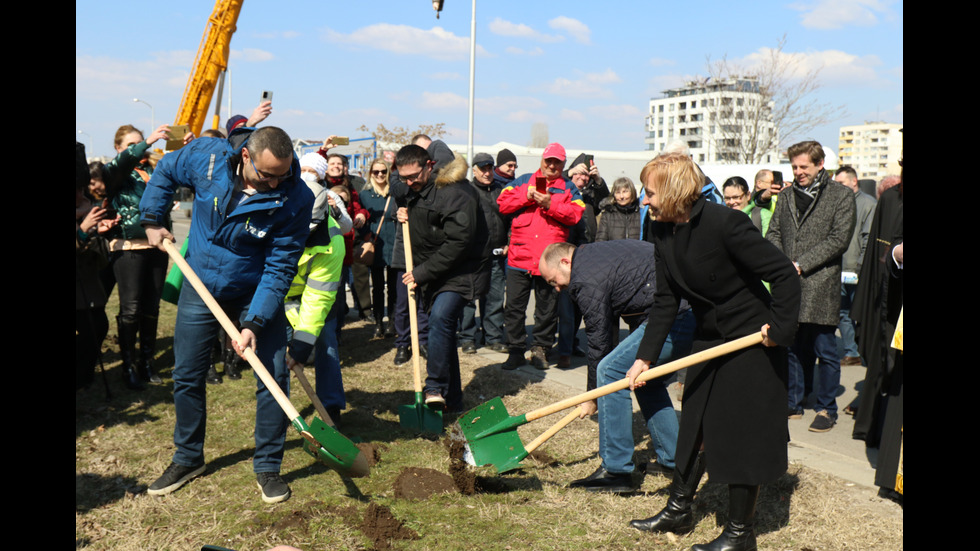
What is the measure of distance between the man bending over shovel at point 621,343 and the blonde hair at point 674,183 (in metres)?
0.97

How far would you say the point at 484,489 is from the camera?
434cm

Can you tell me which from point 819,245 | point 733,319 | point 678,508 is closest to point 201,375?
point 678,508

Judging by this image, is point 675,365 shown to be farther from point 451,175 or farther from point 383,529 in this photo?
point 451,175

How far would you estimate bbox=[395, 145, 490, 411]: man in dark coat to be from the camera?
5598 mm

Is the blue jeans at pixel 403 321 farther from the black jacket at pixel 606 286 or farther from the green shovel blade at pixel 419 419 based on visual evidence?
the black jacket at pixel 606 286

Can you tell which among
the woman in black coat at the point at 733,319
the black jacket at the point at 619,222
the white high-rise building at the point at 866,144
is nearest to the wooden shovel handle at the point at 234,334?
the woman in black coat at the point at 733,319

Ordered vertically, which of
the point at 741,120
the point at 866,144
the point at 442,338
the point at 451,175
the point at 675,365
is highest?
the point at 866,144

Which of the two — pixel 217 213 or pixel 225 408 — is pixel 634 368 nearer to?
pixel 217 213

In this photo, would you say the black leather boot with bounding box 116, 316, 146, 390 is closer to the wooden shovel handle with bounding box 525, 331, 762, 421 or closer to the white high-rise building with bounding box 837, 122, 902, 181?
the wooden shovel handle with bounding box 525, 331, 762, 421

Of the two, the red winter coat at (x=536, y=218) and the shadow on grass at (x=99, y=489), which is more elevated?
the red winter coat at (x=536, y=218)

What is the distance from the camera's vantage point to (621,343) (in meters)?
4.33

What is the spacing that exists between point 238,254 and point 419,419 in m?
1.97

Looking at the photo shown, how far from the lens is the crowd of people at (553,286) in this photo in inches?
137
